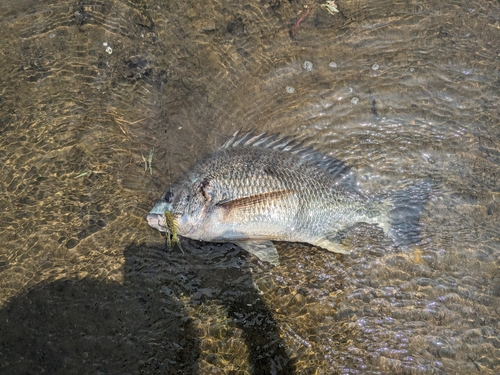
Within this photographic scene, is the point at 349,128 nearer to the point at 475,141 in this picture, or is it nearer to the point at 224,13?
the point at 475,141

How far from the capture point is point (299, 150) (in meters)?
4.89

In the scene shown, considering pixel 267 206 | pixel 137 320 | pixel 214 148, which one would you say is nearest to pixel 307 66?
pixel 214 148

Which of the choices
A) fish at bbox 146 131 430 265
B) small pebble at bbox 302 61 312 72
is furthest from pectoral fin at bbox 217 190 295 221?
small pebble at bbox 302 61 312 72

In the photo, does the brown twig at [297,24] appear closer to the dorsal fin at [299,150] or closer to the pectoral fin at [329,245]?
the dorsal fin at [299,150]

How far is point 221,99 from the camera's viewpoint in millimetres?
5156

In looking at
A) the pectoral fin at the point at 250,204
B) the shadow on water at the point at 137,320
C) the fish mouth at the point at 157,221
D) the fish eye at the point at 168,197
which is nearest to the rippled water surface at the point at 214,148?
the shadow on water at the point at 137,320

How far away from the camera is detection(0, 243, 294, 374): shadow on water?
4.16 meters

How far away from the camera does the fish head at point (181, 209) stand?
14.2 feet

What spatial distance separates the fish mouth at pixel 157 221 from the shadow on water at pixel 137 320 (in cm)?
32

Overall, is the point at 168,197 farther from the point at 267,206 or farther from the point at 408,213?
the point at 408,213

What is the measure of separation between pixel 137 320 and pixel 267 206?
177 centimetres

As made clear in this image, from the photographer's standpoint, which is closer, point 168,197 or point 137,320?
point 137,320

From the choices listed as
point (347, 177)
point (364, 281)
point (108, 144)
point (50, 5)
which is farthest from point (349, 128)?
point (50, 5)

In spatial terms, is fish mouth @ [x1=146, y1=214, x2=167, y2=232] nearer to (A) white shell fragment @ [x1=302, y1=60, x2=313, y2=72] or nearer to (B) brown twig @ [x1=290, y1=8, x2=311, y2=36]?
(A) white shell fragment @ [x1=302, y1=60, x2=313, y2=72]
